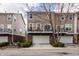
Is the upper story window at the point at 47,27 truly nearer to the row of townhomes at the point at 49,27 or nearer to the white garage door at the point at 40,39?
the row of townhomes at the point at 49,27

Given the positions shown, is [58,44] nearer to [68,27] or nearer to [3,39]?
[68,27]

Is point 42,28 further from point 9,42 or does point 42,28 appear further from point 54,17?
point 9,42

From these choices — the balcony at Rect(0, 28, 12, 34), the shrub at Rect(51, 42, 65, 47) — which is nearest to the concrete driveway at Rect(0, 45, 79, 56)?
the shrub at Rect(51, 42, 65, 47)

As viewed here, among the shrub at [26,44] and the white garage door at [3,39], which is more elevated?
the white garage door at [3,39]

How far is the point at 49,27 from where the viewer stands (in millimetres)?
1483

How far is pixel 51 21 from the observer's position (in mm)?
1476

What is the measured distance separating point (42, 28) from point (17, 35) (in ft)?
1.08

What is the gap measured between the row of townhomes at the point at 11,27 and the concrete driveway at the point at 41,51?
0.47 feet

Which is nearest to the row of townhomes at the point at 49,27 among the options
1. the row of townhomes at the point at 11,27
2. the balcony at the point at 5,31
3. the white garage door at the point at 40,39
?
the white garage door at the point at 40,39

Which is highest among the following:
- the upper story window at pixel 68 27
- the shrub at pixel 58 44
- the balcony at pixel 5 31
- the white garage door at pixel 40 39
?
the upper story window at pixel 68 27

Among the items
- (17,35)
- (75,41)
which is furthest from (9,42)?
(75,41)

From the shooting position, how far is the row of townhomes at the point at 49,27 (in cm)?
146

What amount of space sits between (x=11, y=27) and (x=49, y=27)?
0.48 meters

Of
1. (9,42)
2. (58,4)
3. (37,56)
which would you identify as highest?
(58,4)
